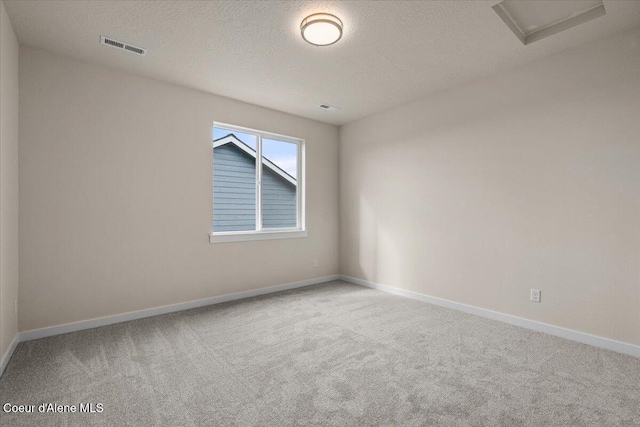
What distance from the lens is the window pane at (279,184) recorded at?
15.4 feet

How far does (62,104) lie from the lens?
3.03m

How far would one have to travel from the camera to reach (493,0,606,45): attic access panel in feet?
7.89

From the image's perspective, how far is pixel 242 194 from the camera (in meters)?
4.45

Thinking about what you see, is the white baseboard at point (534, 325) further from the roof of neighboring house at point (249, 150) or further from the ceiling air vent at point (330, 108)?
the ceiling air vent at point (330, 108)

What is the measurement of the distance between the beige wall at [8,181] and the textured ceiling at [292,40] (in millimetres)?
292

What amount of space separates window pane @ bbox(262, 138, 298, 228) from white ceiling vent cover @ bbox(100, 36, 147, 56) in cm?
196

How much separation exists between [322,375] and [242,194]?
283 cm

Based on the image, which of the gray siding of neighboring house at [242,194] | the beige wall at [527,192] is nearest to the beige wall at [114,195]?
the gray siding of neighboring house at [242,194]

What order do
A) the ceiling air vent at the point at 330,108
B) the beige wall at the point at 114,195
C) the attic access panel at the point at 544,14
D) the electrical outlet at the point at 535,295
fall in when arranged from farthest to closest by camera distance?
the ceiling air vent at the point at 330,108
the electrical outlet at the point at 535,295
the beige wall at the point at 114,195
the attic access panel at the point at 544,14

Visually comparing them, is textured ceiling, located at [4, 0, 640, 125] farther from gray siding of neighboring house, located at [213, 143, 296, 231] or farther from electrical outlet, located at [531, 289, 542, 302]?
electrical outlet, located at [531, 289, 542, 302]

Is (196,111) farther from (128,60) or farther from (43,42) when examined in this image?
(43,42)

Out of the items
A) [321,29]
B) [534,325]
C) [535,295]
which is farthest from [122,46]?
[534,325]

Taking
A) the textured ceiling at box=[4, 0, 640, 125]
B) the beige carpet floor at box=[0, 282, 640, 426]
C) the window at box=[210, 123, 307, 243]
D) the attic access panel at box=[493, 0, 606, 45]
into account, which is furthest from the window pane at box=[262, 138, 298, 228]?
the attic access panel at box=[493, 0, 606, 45]

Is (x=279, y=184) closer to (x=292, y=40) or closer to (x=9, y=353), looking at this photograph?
(x=292, y=40)
